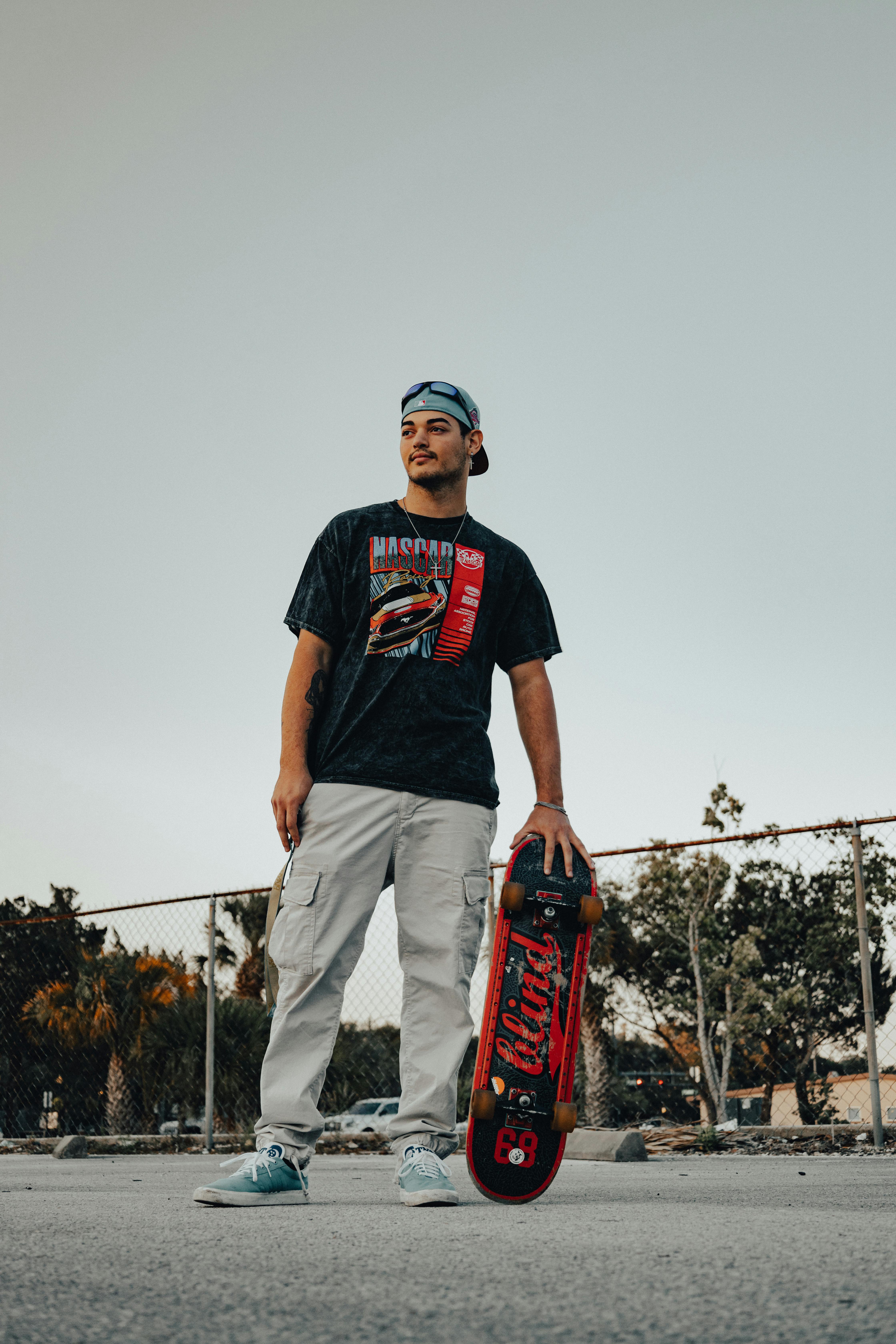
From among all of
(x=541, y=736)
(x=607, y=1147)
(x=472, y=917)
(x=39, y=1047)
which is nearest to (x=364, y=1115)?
(x=39, y=1047)

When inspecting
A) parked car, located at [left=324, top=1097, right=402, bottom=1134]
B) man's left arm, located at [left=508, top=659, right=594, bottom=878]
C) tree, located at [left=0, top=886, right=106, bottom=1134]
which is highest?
man's left arm, located at [left=508, top=659, right=594, bottom=878]

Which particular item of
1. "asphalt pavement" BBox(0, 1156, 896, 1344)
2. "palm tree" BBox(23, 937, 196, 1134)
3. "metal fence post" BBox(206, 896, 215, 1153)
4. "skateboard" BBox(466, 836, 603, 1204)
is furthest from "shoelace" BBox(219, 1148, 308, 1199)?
"palm tree" BBox(23, 937, 196, 1134)

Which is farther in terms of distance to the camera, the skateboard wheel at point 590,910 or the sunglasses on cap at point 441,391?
the sunglasses on cap at point 441,391

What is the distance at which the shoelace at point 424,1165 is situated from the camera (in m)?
2.39

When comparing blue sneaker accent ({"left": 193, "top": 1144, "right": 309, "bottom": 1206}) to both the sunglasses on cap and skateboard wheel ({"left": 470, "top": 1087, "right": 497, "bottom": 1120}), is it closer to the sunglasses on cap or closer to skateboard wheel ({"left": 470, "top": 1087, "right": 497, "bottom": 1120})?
skateboard wheel ({"left": 470, "top": 1087, "right": 497, "bottom": 1120})

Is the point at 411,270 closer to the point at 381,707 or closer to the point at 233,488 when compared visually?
the point at 233,488

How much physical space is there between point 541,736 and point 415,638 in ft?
1.52

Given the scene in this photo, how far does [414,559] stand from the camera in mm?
2979

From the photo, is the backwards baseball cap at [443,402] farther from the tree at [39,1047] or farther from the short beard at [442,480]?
the tree at [39,1047]

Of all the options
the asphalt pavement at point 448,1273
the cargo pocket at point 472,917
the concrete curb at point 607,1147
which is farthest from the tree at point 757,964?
the asphalt pavement at point 448,1273

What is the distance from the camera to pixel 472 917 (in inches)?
106

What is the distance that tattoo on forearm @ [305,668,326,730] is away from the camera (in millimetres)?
2877

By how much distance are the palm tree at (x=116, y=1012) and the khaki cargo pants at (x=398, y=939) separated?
11023mm

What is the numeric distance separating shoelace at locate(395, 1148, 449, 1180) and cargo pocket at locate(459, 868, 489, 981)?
0.41 metres
